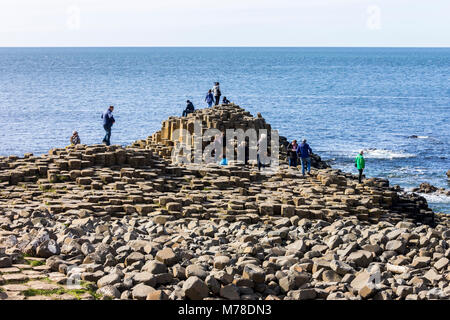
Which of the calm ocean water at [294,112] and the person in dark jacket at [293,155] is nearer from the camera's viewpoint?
the person in dark jacket at [293,155]

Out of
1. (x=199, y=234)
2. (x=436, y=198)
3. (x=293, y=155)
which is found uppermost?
(x=199, y=234)

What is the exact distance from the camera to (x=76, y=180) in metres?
20.6

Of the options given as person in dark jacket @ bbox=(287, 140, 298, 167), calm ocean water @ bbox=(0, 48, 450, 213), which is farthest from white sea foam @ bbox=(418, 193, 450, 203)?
person in dark jacket @ bbox=(287, 140, 298, 167)

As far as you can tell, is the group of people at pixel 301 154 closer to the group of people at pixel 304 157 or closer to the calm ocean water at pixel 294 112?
the group of people at pixel 304 157

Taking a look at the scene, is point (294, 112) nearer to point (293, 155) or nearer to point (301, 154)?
point (293, 155)

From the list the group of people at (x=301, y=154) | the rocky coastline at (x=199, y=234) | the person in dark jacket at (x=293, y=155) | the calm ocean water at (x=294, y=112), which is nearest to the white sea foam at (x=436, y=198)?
the calm ocean water at (x=294, y=112)

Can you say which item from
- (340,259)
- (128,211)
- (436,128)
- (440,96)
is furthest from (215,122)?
(440,96)

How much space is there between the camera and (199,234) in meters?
15.0

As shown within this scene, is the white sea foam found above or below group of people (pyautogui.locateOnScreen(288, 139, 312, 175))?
below

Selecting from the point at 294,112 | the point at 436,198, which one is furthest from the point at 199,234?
the point at 294,112

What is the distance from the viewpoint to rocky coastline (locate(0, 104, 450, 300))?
1127cm

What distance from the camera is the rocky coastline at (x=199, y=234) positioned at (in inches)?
444

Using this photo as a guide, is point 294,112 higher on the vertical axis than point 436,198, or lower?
higher

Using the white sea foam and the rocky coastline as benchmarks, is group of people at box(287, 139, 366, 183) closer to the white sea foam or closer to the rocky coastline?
the rocky coastline
